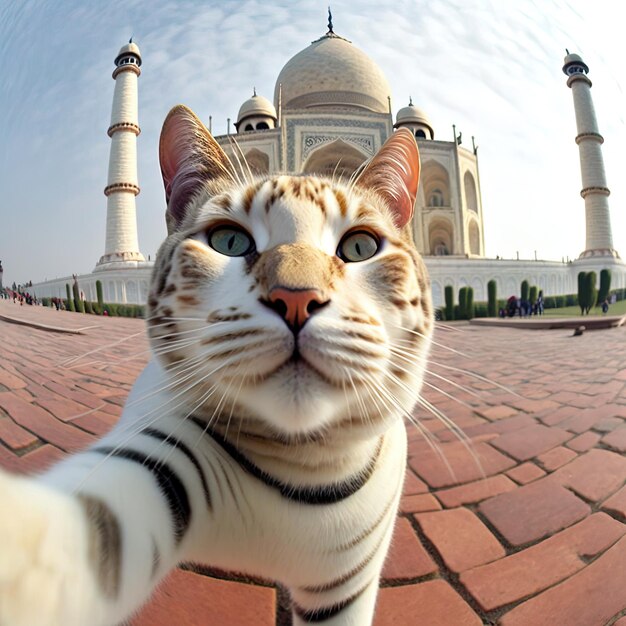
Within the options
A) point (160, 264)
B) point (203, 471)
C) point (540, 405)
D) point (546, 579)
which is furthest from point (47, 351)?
point (540, 405)

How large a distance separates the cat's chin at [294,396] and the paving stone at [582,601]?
272mm

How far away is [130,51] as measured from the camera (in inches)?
18.5

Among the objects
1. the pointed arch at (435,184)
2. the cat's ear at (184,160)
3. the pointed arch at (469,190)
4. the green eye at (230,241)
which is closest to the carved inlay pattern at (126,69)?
the cat's ear at (184,160)

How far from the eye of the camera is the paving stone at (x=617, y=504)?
425 mm

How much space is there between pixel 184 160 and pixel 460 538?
22.3 inches

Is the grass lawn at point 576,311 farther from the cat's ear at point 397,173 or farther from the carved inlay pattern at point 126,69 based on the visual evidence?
the carved inlay pattern at point 126,69

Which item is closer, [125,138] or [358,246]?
[358,246]

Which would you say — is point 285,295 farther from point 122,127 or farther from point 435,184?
point 435,184

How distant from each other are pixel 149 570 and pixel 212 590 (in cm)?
22

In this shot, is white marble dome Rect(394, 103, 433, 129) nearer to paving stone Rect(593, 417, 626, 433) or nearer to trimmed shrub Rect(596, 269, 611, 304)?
trimmed shrub Rect(596, 269, 611, 304)

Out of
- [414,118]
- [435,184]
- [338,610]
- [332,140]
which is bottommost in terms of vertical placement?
[338,610]

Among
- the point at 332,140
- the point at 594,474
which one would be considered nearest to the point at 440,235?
the point at 332,140

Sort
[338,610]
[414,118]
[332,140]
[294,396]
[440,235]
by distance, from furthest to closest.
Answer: [440,235] → [332,140] → [414,118] → [338,610] → [294,396]

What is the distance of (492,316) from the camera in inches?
28.5
